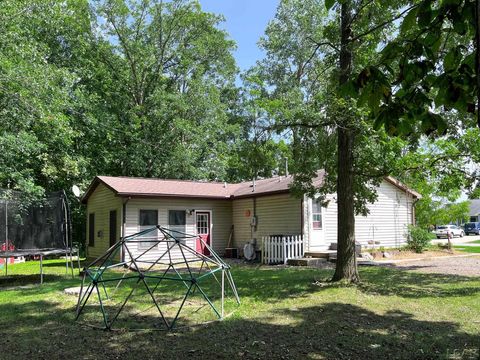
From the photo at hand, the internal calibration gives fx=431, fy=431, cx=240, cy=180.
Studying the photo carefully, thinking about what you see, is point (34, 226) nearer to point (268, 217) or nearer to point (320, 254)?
point (268, 217)

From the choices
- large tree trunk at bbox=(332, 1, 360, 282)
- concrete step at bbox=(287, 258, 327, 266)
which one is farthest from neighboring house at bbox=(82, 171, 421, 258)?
large tree trunk at bbox=(332, 1, 360, 282)

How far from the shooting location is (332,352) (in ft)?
16.8

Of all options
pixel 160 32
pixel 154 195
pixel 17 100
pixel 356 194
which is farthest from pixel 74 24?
pixel 356 194

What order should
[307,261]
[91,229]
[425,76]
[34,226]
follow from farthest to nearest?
1. [91,229]
2. [307,261]
3. [34,226]
4. [425,76]

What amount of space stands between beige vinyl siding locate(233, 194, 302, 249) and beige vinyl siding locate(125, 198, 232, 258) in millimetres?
525

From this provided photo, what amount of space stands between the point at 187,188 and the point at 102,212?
3871mm

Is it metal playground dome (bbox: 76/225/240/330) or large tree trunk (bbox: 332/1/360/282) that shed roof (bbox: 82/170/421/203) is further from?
metal playground dome (bbox: 76/225/240/330)

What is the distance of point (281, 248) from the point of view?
16.3 m

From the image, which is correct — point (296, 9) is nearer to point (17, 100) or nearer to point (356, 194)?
point (17, 100)

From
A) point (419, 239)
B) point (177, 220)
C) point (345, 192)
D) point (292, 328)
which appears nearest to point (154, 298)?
point (292, 328)

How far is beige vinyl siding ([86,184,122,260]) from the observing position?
17.6 meters

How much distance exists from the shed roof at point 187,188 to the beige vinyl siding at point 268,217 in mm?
429

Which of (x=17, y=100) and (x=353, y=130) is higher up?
(x=17, y=100)

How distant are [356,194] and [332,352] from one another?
620cm
